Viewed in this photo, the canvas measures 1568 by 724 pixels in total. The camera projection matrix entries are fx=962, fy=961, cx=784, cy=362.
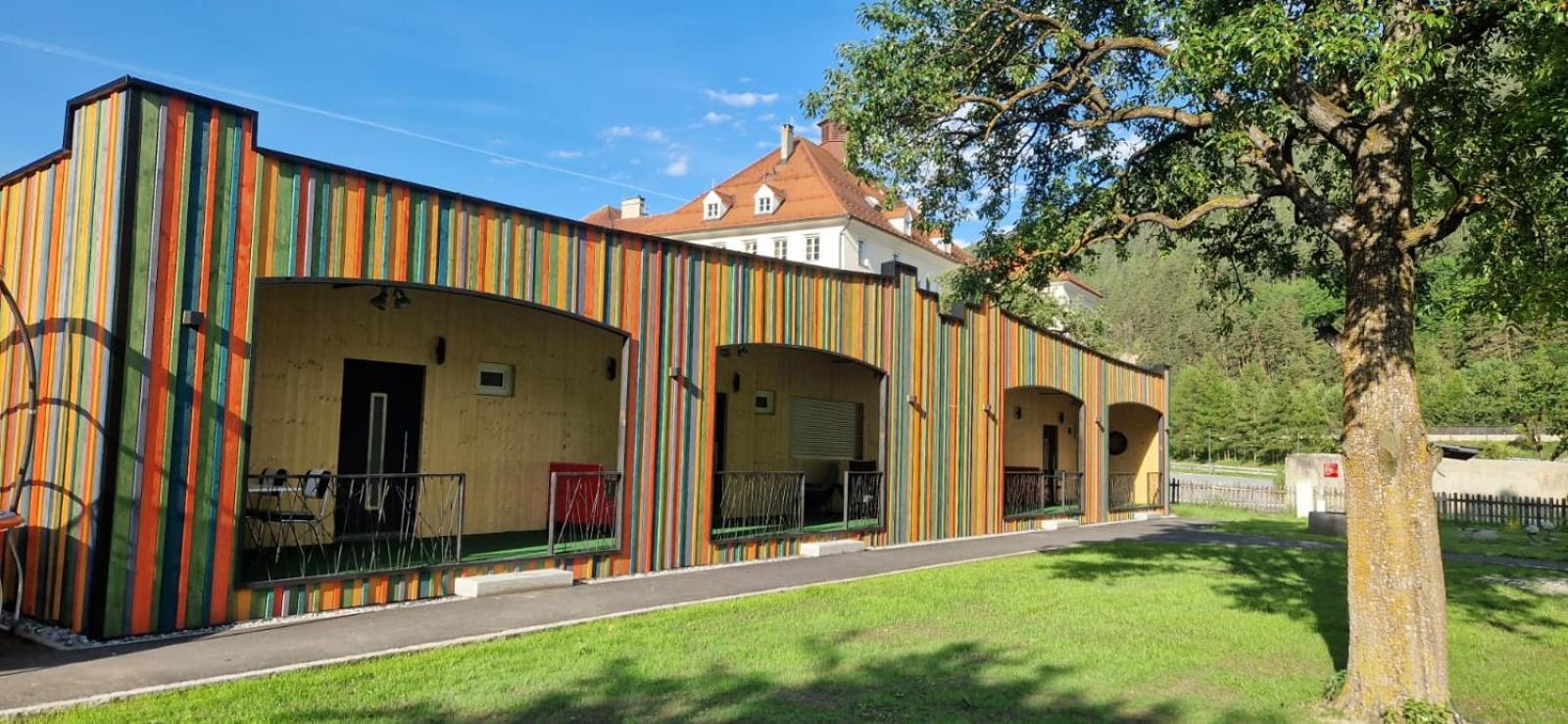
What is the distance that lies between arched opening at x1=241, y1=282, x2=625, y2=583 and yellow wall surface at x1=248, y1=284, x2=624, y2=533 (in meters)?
0.02

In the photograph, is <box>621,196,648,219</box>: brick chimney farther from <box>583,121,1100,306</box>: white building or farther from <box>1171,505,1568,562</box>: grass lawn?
<box>1171,505,1568,562</box>: grass lawn

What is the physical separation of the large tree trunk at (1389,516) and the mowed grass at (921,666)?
49cm

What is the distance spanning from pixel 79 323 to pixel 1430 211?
13122 millimetres

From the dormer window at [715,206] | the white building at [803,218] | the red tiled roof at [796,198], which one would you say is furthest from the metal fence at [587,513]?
the dormer window at [715,206]

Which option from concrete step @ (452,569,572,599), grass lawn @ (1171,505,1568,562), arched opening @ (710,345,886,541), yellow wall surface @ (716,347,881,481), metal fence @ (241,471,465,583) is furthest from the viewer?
grass lawn @ (1171,505,1568,562)

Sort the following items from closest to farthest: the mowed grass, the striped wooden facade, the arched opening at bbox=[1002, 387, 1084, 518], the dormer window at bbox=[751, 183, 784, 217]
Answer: the mowed grass → the striped wooden facade → the arched opening at bbox=[1002, 387, 1084, 518] → the dormer window at bbox=[751, 183, 784, 217]

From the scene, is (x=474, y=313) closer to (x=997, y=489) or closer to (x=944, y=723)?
(x=944, y=723)

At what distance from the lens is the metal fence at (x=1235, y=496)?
85.0 ft

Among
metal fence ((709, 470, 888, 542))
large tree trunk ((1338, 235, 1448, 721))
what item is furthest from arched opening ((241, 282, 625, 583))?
large tree trunk ((1338, 235, 1448, 721))

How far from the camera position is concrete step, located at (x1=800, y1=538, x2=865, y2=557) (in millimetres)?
11906

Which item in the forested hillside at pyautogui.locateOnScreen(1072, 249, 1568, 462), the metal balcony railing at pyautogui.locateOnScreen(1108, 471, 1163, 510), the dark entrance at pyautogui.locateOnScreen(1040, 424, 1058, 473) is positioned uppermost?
the forested hillside at pyautogui.locateOnScreen(1072, 249, 1568, 462)

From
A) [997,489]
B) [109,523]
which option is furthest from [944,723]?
[997,489]

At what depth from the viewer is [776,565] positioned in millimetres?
10945

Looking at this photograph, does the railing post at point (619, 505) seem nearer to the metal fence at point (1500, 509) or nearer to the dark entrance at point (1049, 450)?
the dark entrance at point (1049, 450)
